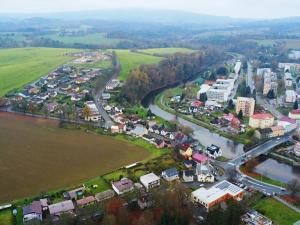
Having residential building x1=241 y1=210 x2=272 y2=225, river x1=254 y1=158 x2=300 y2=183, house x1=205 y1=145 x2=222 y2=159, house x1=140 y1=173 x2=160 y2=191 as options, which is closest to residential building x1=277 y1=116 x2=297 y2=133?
river x1=254 y1=158 x2=300 y2=183

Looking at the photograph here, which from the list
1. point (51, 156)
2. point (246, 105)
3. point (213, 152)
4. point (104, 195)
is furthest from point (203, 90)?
point (104, 195)

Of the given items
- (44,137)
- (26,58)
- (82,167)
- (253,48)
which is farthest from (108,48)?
(82,167)

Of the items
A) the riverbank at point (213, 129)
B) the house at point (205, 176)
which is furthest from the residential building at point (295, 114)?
the house at point (205, 176)

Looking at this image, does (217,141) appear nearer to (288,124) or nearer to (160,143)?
(160,143)

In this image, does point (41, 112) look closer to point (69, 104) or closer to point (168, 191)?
point (69, 104)

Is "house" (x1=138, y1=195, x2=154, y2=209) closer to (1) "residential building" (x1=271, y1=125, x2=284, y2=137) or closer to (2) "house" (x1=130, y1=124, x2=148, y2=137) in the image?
(2) "house" (x1=130, y1=124, x2=148, y2=137)

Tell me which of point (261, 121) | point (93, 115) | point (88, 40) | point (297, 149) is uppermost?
point (88, 40)
